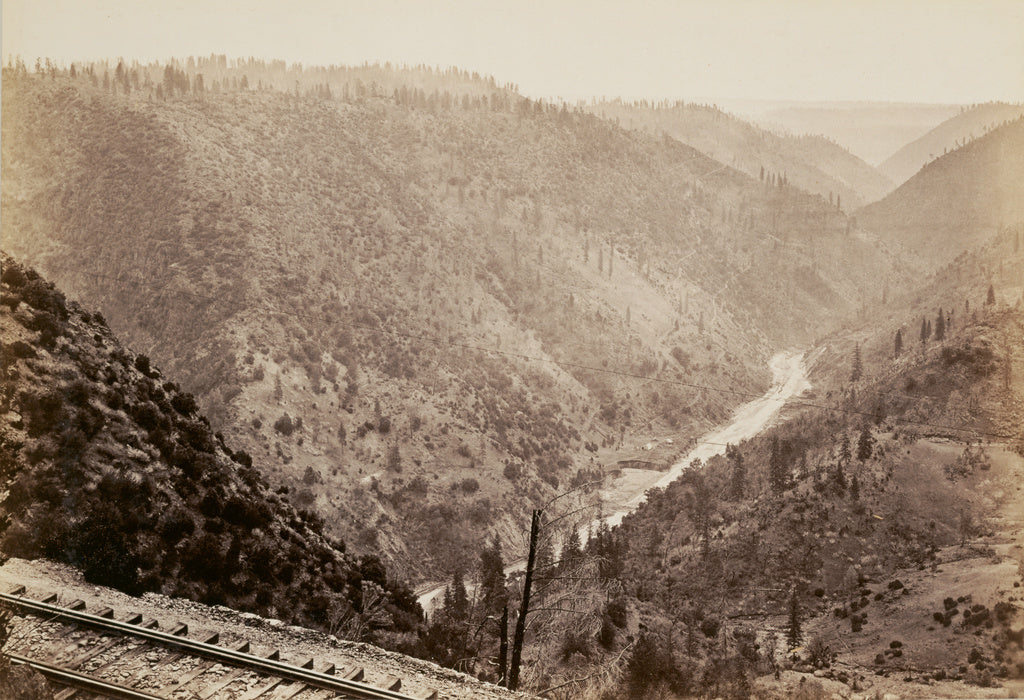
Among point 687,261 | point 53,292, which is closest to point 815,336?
point 687,261

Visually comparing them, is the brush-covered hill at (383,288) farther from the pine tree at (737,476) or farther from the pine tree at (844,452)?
the pine tree at (844,452)

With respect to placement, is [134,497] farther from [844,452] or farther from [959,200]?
[959,200]

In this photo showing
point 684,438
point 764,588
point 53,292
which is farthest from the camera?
point 684,438

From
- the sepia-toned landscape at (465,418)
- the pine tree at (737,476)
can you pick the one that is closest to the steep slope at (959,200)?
the sepia-toned landscape at (465,418)

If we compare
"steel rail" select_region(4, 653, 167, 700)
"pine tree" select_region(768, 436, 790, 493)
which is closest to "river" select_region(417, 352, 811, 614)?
"pine tree" select_region(768, 436, 790, 493)

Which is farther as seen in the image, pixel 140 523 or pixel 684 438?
pixel 684 438

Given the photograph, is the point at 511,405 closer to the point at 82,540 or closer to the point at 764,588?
the point at 764,588

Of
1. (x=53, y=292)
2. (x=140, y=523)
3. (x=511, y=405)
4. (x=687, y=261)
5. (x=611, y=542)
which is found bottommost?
(x=140, y=523)
